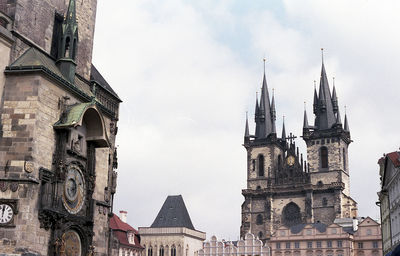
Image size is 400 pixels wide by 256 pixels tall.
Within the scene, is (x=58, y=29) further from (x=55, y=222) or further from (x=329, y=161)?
(x=329, y=161)

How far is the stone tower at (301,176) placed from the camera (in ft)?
276

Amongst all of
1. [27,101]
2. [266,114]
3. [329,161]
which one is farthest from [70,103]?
[266,114]

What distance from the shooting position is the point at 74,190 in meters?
16.6

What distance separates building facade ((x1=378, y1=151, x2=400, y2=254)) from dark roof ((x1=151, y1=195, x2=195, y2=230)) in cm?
4951

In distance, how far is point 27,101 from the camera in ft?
50.5

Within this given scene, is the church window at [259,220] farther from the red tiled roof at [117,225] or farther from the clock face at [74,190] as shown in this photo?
the clock face at [74,190]

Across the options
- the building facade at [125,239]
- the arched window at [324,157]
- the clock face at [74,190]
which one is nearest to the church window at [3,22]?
the clock face at [74,190]

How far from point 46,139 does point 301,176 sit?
7584 centimetres

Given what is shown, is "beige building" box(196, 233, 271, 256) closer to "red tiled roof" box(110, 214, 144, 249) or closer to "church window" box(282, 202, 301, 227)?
"church window" box(282, 202, 301, 227)

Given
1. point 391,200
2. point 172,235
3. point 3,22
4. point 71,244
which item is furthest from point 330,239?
point 3,22

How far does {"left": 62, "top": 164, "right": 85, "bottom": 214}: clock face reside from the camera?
52.9ft

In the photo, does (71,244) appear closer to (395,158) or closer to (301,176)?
(395,158)

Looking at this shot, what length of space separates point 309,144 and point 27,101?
251 feet

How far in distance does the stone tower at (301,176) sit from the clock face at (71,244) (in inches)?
2761
